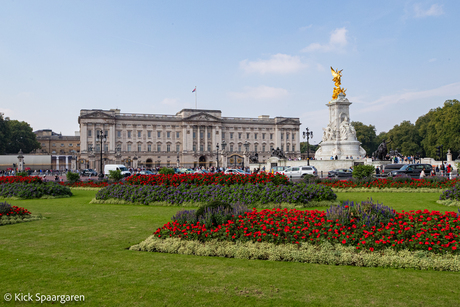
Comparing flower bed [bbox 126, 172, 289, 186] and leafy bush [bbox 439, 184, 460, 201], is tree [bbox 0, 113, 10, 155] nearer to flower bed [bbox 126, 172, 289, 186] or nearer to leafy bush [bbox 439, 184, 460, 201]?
flower bed [bbox 126, 172, 289, 186]

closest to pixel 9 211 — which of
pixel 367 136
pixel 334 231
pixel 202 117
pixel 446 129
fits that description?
pixel 334 231

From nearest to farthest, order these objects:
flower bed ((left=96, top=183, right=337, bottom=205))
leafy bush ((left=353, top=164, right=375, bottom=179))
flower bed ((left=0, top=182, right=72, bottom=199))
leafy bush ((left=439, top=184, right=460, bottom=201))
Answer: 1. leafy bush ((left=439, top=184, right=460, bottom=201))
2. flower bed ((left=96, top=183, right=337, bottom=205))
3. flower bed ((left=0, top=182, right=72, bottom=199))
4. leafy bush ((left=353, top=164, right=375, bottom=179))

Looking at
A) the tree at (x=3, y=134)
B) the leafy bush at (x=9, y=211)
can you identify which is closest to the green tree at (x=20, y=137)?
the tree at (x=3, y=134)

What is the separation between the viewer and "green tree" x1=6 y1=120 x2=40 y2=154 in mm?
85731

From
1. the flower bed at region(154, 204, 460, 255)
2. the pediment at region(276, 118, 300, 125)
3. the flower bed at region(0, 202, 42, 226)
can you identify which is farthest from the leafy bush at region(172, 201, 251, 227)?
the pediment at region(276, 118, 300, 125)

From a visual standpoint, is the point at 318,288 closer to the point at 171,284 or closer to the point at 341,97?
the point at 171,284

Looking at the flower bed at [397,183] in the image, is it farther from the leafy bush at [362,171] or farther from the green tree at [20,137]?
the green tree at [20,137]

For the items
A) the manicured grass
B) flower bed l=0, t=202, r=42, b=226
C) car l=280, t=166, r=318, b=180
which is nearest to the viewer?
the manicured grass

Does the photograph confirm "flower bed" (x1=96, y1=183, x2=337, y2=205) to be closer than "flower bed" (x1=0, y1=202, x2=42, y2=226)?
No

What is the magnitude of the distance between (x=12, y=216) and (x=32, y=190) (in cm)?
779

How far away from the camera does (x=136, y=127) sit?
94188 mm

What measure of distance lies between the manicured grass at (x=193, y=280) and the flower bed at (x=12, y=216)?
2.85m

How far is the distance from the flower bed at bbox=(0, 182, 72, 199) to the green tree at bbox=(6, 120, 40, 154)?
76.1 meters

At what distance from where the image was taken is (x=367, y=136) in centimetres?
9719
